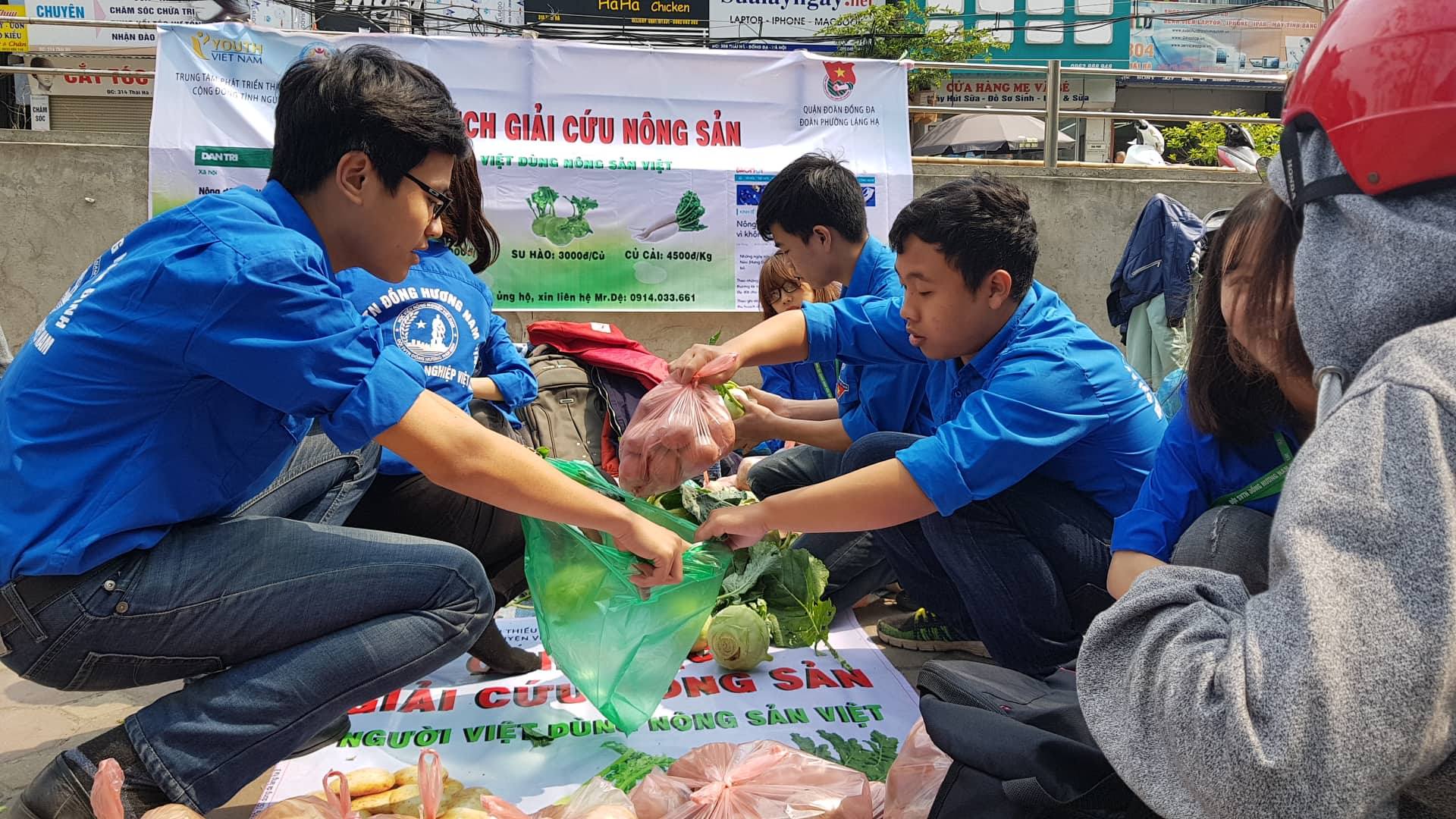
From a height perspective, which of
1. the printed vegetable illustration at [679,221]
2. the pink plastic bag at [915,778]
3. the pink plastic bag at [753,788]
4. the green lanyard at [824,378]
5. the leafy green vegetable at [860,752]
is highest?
the printed vegetable illustration at [679,221]

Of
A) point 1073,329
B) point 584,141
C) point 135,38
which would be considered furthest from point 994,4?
point 1073,329

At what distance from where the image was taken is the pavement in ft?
6.90

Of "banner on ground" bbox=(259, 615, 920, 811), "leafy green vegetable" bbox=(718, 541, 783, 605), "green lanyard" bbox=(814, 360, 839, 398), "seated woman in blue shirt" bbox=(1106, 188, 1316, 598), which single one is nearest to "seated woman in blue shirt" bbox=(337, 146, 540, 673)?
"banner on ground" bbox=(259, 615, 920, 811)

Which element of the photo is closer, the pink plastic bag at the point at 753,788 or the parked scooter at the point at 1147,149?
the pink plastic bag at the point at 753,788

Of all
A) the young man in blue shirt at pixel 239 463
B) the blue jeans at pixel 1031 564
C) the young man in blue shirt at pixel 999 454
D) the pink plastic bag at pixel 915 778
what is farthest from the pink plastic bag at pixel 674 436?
the pink plastic bag at pixel 915 778

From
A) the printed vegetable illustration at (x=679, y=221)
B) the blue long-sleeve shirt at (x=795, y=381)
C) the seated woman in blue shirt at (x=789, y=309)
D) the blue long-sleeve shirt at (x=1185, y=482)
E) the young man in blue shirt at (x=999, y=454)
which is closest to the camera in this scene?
the blue long-sleeve shirt at (x=1185, y=482)

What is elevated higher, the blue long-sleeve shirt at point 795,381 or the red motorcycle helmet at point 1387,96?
the red motorcycle helmet at point 1387,96

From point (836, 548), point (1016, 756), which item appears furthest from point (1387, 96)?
point (836, 548)

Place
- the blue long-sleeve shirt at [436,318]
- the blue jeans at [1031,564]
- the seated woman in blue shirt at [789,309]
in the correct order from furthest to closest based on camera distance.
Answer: the seated woman in blue shirt at [789,309], the blue long-sleeve shirt at [436,318], the blue jeans at [1031,564]

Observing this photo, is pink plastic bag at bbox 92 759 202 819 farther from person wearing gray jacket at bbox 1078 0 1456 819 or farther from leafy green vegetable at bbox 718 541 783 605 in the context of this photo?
leafy green vegetable at bbox 718 541 783 605

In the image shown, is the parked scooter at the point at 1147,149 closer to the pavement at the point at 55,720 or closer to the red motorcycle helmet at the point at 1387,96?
the pavement at the point at 55,720

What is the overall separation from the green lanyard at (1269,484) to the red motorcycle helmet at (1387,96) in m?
0.87

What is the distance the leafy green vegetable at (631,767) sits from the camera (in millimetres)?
2033

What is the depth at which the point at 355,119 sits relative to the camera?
1.77m
